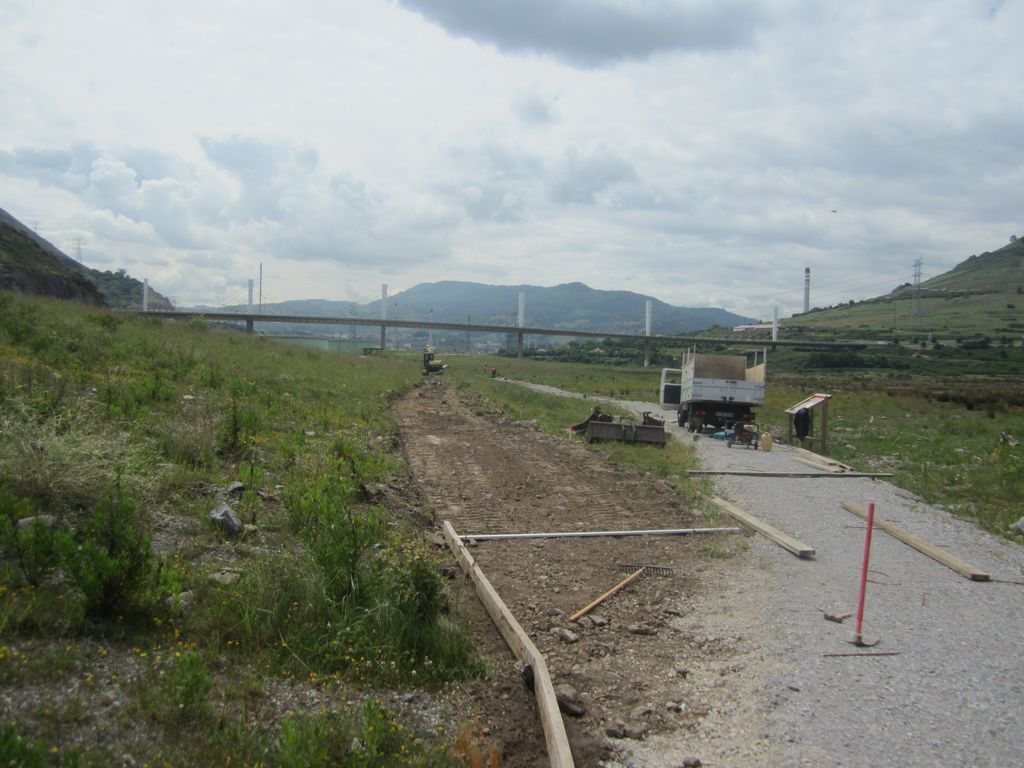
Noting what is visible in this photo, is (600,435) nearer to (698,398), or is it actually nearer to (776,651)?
(698,398)

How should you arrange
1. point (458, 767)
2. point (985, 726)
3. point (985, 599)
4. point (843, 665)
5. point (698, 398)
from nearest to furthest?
1. point (458, 767)
2. point (985, 726)
3. point (843, 665)
4. point (985, 599)
5. point (698, 398)

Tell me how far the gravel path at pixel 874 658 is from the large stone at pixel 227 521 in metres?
4.07

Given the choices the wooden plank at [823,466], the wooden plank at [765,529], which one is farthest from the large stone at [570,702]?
the wooden plank at [823,466]

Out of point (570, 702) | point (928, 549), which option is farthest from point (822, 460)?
point (570, 702)

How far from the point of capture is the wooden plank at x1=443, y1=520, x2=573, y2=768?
13.5 feet

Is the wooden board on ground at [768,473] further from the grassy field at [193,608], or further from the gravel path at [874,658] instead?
the grassy field at [193,608]

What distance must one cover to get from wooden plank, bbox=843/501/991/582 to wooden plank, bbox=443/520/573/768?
5.68 metres

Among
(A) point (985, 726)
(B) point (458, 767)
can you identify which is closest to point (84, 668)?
(B) point (458, 767)

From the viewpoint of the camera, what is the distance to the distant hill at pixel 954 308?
119250 millimetres

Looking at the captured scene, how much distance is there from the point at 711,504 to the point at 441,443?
769 centimetres

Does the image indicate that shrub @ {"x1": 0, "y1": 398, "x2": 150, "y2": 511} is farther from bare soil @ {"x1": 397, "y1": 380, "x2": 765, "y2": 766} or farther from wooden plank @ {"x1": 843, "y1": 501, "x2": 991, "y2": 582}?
wooden plank @ {"x1": 843, "y1": 501, "x2": 991, "y2": 582}

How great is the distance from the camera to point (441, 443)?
1759 cm

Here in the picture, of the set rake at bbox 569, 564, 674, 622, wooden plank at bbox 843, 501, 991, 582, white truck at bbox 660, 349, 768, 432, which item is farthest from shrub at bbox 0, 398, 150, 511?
white truck at bbox 660, 349, 768, 432

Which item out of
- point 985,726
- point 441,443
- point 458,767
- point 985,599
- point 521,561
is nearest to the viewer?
point 458,767
